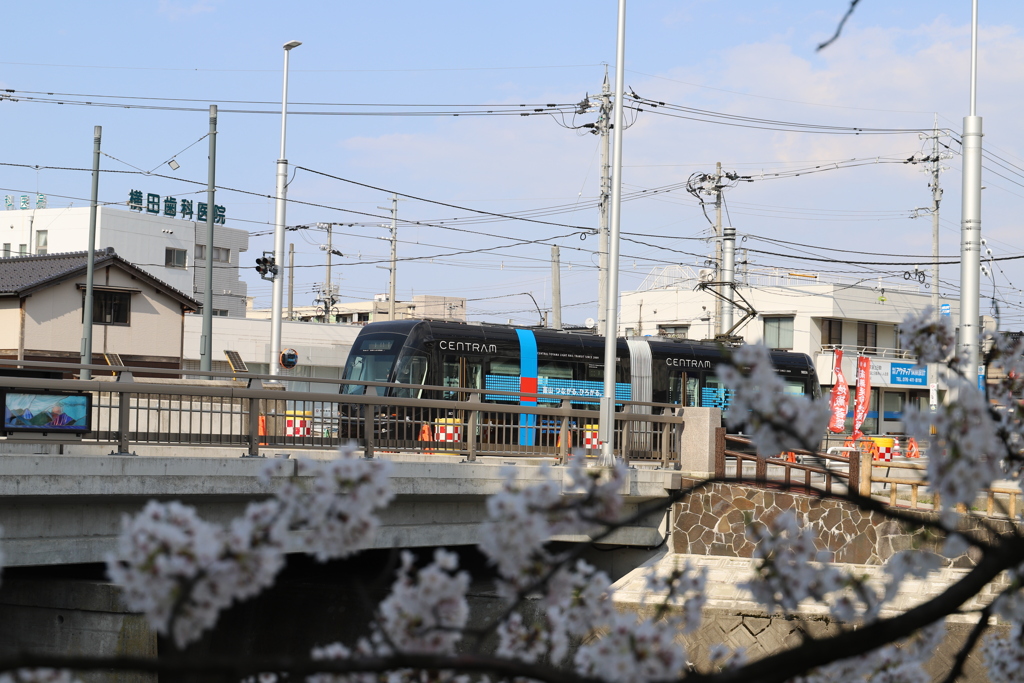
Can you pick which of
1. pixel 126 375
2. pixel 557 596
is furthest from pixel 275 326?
pixel 557 596

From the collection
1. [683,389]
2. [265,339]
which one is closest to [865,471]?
[683,389]

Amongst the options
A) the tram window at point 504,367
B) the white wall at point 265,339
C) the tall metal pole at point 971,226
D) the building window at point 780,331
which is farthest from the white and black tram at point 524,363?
the building window at point 780,331

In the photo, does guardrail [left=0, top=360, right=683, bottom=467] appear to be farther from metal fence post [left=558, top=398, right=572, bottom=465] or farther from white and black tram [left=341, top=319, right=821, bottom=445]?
white and black tram [left=341, top=319, right=821, bottom=445]

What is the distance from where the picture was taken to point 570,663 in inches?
551

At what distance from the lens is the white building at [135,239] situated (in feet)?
195

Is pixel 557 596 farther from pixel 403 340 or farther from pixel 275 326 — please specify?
pixel 275 326

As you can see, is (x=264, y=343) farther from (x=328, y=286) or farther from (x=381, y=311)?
(x=381, y=311)

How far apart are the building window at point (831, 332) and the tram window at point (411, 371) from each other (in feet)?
116

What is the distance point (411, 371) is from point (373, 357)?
1462 mm

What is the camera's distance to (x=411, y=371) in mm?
23078

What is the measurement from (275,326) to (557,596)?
85.3ft

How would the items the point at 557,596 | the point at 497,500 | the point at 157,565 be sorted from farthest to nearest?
the point at 557,596 < the point at 497,500 < the point at 157,565

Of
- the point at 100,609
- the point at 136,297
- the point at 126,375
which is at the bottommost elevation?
the point at 100,609

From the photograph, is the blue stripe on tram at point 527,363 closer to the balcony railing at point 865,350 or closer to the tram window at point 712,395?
the tram window at point 712,395
